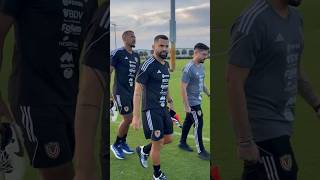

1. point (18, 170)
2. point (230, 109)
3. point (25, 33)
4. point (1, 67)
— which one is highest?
point (25, 33)

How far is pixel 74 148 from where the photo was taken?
262 centimetres

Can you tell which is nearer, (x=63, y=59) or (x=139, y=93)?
(x=63, y=59)

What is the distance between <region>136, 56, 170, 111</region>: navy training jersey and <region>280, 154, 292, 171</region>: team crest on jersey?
4.82ft

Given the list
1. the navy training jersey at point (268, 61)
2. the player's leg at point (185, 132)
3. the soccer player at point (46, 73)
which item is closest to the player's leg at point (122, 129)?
the player's leg at point (185, 132)

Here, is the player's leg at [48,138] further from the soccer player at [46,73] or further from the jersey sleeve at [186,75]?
the jersey sleeve at [186,75]

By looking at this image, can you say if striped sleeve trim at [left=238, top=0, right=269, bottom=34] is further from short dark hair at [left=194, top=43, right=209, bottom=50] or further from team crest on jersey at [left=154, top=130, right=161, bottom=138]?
team crest on jersey at [left=154, top=130, right=161, bottom=138]

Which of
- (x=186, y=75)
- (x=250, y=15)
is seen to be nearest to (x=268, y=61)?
(x=250, y=15)

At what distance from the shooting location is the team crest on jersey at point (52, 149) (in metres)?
2.44

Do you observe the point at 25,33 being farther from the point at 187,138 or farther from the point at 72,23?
the point at 187,138

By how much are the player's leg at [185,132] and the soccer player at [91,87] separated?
1472 mm

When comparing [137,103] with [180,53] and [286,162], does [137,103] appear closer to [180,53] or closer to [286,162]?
[180,53]

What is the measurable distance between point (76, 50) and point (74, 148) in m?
0.51

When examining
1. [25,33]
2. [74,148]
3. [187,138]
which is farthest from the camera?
[187,138]

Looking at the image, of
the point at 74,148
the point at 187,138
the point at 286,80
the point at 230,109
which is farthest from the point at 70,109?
the point at 187,138
